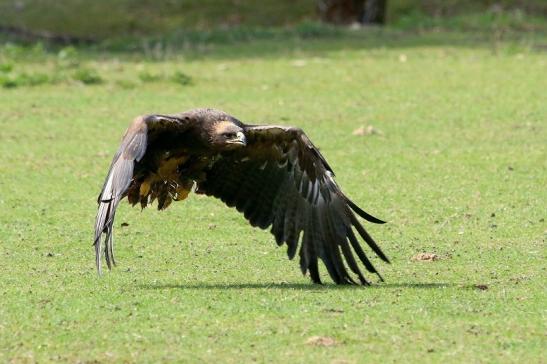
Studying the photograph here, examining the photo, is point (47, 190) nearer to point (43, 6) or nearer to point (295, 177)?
point (295, 177)

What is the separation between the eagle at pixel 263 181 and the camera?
9195mm

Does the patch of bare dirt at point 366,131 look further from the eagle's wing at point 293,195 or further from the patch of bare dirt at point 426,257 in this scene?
the eagle's wing at point 293,195

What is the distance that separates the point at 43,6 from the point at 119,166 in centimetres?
1918

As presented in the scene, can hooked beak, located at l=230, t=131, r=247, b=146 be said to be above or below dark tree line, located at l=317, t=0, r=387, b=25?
above

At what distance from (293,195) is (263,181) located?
0.29 meters

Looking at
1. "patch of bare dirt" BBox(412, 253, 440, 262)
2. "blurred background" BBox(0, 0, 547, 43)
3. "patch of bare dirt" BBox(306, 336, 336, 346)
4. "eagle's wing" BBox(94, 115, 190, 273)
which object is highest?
"eagle's wing" BBox(94, 115, 190, 273)

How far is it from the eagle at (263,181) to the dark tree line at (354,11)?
15604 mm

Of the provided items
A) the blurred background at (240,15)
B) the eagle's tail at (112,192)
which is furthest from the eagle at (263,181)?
the blurred background at (240,15)

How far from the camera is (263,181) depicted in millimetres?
9789

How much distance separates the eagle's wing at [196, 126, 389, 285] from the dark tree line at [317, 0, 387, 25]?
1558 centimetres

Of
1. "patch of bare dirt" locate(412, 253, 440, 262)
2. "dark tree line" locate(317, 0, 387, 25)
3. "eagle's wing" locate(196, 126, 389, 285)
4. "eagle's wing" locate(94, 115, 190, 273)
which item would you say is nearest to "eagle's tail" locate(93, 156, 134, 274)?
"eagle's wing" locate(94, 115, 190, 273)

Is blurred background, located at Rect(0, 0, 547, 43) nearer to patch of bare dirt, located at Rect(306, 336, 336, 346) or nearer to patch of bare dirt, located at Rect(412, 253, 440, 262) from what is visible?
patch of bare dirt, located at Rect(412, 253, 440, 262)

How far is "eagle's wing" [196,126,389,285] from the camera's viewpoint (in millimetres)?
9258

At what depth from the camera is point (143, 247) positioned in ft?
34.7
